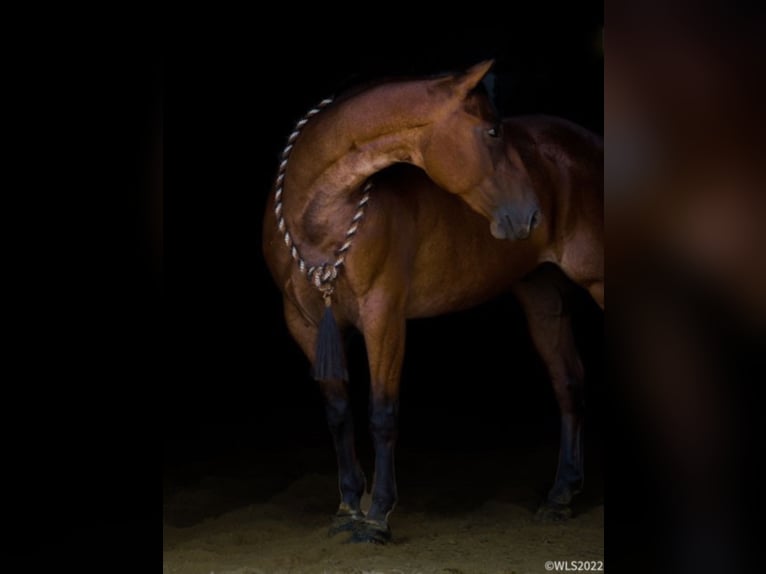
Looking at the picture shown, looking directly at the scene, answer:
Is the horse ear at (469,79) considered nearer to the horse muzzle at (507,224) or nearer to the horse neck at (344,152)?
the horse neck at (344,152)

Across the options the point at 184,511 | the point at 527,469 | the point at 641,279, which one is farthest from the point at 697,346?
the point at 527,469

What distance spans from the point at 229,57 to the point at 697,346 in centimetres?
548

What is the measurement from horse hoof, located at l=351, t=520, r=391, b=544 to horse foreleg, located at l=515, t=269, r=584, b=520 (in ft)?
3.77

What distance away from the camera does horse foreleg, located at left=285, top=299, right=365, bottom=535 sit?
16.6 ft

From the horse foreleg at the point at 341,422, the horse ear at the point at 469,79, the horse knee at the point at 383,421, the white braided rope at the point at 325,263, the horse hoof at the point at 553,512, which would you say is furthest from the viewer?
the horse hoof at the point at 553,512

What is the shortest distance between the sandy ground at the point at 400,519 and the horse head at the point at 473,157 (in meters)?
1.35

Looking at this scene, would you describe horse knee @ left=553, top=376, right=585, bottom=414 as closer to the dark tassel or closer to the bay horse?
the bay horse

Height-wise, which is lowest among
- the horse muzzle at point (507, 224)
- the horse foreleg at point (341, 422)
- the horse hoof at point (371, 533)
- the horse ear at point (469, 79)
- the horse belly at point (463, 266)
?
the horse hoof at point (371, 533)

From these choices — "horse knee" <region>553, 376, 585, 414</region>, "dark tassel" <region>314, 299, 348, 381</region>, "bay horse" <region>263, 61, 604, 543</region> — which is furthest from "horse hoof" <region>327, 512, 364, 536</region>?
"horse knee" <region>553, 376, 585, 414</region>

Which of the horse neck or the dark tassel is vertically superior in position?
the horse neck

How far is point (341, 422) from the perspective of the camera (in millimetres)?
5086

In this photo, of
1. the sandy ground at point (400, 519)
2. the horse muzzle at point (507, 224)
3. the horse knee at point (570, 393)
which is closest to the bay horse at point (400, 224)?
the horse muzzle at point (507, 224)

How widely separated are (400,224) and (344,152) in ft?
1.45

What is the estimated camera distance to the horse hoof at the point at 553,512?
17.8 ft
